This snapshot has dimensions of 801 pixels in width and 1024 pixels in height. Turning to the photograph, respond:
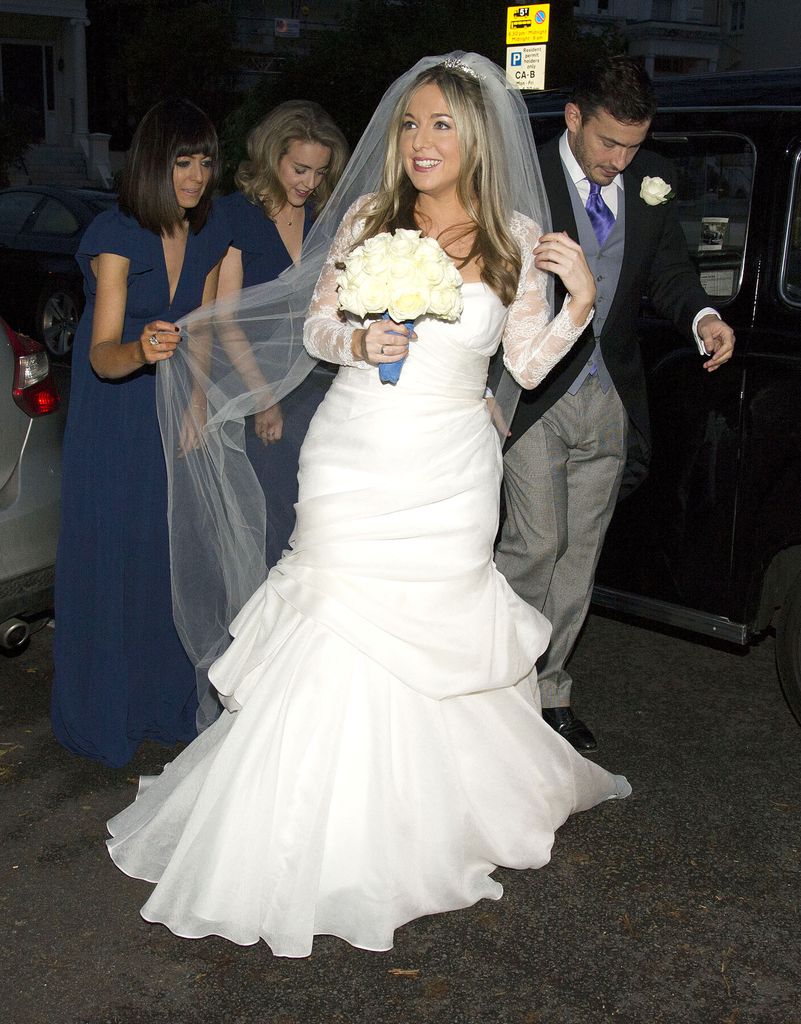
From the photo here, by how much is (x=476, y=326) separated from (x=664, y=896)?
177 cm

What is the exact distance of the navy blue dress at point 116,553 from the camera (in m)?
4.20

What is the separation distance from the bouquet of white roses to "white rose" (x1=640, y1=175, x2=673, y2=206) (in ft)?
3.65

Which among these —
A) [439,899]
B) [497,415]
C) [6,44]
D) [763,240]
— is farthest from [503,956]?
[6,44]

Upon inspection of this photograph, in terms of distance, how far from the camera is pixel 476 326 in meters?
3.55

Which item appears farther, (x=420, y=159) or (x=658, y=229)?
(x=658, y=229)

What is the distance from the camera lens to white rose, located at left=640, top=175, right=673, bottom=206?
13.4 ft

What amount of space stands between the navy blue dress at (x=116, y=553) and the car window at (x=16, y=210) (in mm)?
8914

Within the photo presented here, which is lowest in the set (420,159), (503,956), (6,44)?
(503,956)

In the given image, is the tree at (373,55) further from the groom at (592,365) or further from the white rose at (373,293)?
the white rose at (373,293)

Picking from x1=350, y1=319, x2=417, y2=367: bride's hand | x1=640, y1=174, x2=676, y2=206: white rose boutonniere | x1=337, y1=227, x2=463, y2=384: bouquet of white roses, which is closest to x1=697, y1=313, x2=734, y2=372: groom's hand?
x1=640, y1=174, x2=676, y2=206: white rose boutonniere

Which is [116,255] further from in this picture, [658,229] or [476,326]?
[658,229]

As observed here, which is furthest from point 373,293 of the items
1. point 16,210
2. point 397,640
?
point 16,210

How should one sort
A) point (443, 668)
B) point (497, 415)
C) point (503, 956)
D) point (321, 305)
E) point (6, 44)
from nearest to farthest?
1. point (503, 956)
2. point (443, 668)
3. point (321, 305)
4. point (497, 415)
5. point (6, 44)

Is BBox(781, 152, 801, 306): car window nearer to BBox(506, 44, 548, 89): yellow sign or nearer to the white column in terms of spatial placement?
BBox(506, 44, 548, 89): yellow sign
